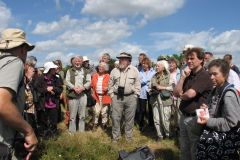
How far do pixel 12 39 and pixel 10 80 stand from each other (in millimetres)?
533

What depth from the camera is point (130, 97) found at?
9.18 meters

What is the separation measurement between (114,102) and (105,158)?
7.13 feet

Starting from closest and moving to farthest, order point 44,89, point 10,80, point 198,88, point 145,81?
point 10,80
point 198,88
point 44,89
point 145,81

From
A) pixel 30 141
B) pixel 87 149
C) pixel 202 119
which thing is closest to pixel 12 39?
pixel 30 141

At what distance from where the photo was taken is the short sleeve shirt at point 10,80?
2.85 m

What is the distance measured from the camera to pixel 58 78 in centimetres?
964

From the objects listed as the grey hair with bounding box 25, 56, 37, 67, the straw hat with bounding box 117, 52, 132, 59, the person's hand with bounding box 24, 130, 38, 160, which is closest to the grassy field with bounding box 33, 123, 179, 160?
the grey hair with bounding box 25, 56, 37, 67

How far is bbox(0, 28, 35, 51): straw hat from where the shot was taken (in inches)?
126

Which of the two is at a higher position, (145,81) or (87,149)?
(145,81)

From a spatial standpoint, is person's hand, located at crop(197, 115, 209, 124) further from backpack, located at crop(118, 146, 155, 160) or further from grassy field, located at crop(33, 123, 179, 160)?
grassy field, located at crop(33, 123, 179, 160)

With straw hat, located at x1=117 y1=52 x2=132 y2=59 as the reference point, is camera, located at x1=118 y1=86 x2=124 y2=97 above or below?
below

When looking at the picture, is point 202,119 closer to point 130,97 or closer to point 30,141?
point 30,141

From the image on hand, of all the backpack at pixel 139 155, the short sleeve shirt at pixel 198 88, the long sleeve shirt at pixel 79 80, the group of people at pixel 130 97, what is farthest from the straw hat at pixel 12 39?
the long sleeve shirt at pixel 79 80

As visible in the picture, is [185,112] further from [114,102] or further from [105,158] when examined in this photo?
[114,102]
